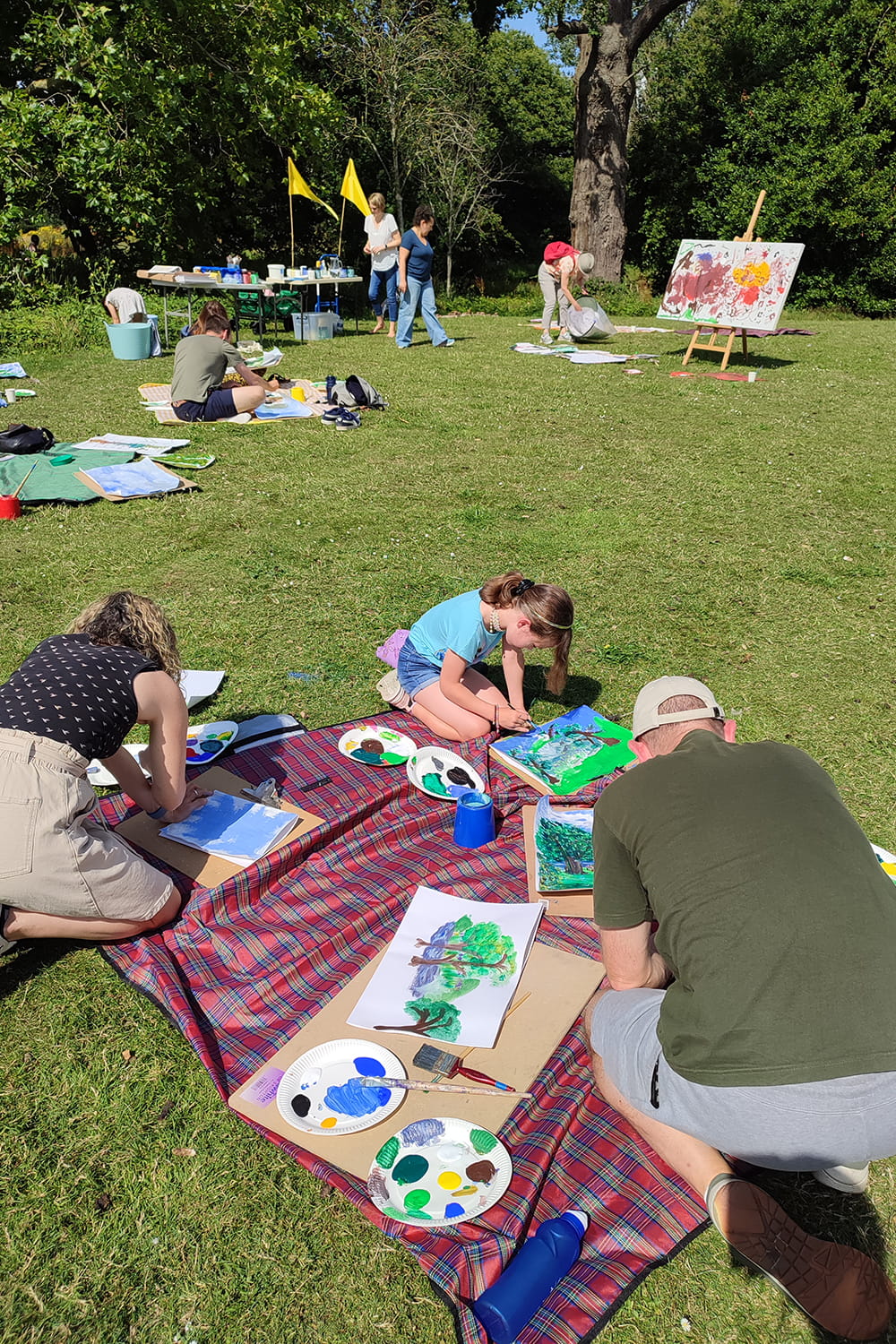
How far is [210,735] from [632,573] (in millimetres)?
3448

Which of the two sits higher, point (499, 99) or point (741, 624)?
point (499, 99)

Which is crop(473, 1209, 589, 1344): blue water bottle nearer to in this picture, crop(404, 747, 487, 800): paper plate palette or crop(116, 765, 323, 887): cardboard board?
crop(116, 765, 323, 887): cardboard board

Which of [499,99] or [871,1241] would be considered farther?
[499,99]

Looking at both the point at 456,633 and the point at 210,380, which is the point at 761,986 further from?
the point at 210,380

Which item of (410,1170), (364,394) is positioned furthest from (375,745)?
(364,394)

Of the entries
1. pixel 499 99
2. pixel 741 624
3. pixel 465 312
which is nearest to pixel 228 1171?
pixel 741 624

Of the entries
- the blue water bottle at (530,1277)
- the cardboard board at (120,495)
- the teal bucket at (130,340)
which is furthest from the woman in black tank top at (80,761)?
the teal bucket at (130,340)

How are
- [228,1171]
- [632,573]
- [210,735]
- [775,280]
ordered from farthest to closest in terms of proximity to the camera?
[775,280], [632,573], [210,735], [228,1171]

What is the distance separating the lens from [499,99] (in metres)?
23.2

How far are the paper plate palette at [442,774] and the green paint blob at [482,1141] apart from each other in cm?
160

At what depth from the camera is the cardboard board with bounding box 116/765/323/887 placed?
11.0 ft

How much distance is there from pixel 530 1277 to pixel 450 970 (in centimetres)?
99

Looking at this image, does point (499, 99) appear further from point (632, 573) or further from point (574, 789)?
point (574, 789)

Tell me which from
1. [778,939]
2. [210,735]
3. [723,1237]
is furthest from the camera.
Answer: [210,735]
